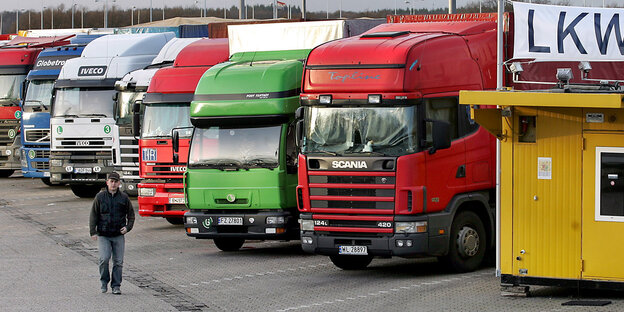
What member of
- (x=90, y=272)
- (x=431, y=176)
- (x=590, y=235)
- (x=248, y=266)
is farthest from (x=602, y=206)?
(x=90, y=272)

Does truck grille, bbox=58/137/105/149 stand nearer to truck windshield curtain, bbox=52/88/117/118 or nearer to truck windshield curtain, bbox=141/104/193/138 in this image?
truck windshield curtain, bbox=52/88/117/118

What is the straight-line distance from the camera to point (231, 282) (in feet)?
53.2

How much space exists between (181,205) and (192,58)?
9.53 feet

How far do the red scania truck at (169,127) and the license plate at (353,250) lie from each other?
6.05m

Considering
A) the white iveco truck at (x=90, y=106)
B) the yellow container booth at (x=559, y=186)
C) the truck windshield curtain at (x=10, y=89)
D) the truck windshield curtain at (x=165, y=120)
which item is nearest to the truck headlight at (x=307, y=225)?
the yellow container booth at (x=559, y=186)

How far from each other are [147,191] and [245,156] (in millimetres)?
4036

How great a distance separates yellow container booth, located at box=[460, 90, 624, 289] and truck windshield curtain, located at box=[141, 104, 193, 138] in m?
8.59

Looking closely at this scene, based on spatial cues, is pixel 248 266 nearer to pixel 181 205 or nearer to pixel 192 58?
pixel 181 205

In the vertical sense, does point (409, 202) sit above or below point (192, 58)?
below

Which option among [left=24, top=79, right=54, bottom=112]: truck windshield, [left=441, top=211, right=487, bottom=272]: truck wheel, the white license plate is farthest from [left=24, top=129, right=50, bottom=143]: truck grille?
[left=441, top=211, right=487, bottom=272]: truck wheel

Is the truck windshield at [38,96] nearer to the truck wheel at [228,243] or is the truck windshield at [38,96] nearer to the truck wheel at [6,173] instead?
the truck wheel at [6,173]

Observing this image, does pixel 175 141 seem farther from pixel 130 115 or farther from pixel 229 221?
pixel 130 115

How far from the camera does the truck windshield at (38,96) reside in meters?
30.5

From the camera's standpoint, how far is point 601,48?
48.7 feet
